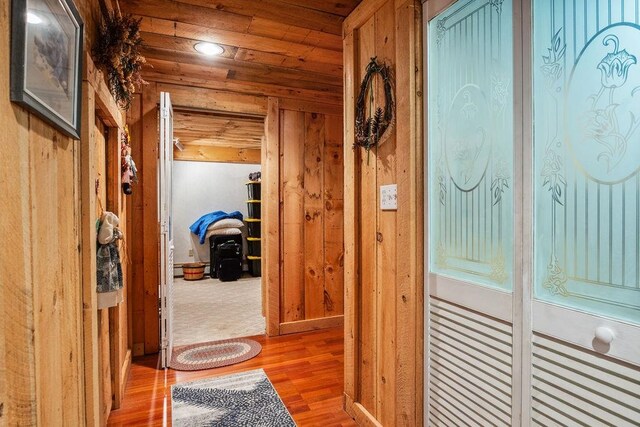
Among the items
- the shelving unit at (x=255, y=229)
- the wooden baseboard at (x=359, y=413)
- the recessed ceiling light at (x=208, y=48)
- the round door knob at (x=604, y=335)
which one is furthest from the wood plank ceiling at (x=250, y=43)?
the shelving unit at (x=255, y=229)

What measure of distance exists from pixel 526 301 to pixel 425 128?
0.83 metres

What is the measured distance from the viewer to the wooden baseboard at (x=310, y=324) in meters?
3.58

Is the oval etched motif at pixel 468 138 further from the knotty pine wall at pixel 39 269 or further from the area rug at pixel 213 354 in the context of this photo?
the area rug at pixel 213 354

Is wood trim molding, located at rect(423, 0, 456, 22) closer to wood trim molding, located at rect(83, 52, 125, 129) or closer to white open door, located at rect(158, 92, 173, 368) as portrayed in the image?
wood trim molding, located at rect(83, 52, 125, 129)

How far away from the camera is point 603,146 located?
975mm

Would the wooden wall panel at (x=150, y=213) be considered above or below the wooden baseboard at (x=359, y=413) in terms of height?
above

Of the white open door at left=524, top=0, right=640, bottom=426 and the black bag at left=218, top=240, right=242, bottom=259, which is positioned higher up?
the white open door at left=524, top=0, right=640, bottom=426

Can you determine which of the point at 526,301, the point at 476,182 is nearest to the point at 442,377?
the point at 526,301

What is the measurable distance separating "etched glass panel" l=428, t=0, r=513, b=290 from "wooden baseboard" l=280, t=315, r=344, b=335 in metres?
2.31

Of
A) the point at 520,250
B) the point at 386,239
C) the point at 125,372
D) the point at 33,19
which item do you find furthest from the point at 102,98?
the point at 520,250

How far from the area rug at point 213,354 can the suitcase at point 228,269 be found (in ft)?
9.51

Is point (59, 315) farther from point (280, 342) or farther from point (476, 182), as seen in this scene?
point (280, 342)

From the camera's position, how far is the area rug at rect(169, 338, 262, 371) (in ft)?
9.36

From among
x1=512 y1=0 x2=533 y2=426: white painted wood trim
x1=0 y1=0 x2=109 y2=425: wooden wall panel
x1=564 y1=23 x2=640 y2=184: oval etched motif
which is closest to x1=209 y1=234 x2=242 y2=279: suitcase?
x1=0 y1=0 x2=109 y2=425: wooden wall panel
